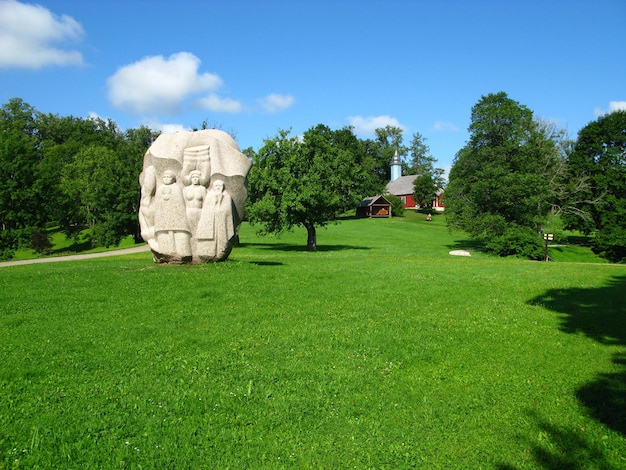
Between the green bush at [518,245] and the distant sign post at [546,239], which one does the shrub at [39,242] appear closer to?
the green bush at [518,245]

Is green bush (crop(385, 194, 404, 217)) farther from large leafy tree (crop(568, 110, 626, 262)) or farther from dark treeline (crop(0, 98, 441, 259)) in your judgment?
large leafy tree (crop(568, 110, 626, 262))

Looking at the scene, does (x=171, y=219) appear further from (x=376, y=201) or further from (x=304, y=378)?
(x=376, y=201)

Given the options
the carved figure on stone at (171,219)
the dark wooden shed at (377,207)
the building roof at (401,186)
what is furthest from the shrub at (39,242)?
the building roof at (401,186)

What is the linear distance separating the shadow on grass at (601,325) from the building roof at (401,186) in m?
86.5

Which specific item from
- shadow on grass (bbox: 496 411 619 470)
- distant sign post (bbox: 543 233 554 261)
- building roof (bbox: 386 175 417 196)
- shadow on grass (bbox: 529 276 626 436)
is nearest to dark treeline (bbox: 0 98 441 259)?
distant sign post (bbox: 543 233 554 261)

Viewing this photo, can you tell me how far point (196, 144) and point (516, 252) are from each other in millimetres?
28656

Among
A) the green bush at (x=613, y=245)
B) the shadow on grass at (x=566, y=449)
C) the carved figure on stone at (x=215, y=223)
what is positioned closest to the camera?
the shadow on grass at (x=566, y=449)

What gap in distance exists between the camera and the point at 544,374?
7469 mm

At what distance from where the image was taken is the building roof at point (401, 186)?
103812 mm

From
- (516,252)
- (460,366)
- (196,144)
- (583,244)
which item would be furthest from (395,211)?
(460,366)

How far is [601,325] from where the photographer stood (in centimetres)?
1030

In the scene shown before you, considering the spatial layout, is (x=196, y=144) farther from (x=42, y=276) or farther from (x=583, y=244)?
(x=583, y=244)

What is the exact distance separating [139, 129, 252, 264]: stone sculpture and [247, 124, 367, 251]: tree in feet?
55.9

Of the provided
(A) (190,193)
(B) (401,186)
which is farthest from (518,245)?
(B) (401,186)
